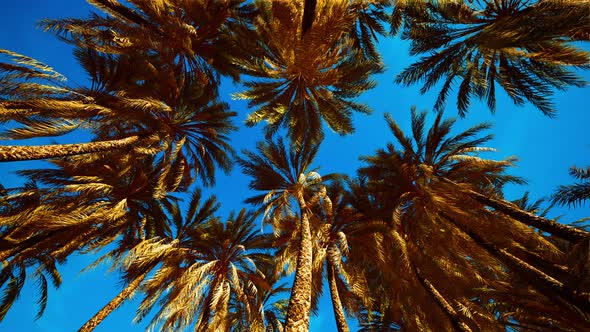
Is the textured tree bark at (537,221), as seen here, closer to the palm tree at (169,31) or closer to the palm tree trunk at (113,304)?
the palm tree at (169,31)

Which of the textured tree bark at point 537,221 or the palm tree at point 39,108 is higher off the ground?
the palm tree at point 39,108

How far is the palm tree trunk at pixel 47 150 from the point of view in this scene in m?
5.96

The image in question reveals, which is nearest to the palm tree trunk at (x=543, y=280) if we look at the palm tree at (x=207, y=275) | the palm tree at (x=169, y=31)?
the palm tree at (x=207, y=275)

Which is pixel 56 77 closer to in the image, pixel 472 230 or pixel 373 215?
pixel 373 215

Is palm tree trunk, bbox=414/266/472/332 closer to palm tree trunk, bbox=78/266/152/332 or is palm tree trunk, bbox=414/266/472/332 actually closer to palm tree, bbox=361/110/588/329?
palm tree, bbox=361/110/588/329

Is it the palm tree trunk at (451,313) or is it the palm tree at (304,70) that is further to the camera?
the palm tree at (304,70)

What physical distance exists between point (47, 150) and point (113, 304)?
5.48 metres

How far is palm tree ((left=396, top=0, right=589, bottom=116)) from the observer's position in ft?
22.9

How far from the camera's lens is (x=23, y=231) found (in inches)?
361

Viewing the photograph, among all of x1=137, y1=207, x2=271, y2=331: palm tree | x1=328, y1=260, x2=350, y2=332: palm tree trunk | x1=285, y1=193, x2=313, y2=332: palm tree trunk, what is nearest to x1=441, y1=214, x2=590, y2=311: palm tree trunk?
x1=328, y1=260, x2=350, y2=332: palm tree trunk

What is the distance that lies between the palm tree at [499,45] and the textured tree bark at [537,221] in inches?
116

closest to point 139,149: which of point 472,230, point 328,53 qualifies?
point 328,53

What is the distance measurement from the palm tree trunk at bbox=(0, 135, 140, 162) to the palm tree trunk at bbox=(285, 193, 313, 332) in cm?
633

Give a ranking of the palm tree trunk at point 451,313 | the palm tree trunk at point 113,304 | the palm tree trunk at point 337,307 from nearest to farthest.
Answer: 1. the palm tree trunk at point 451,313
2. the palm tree trunk at point 337,307
3. the palm tree trunk at point 113,304
